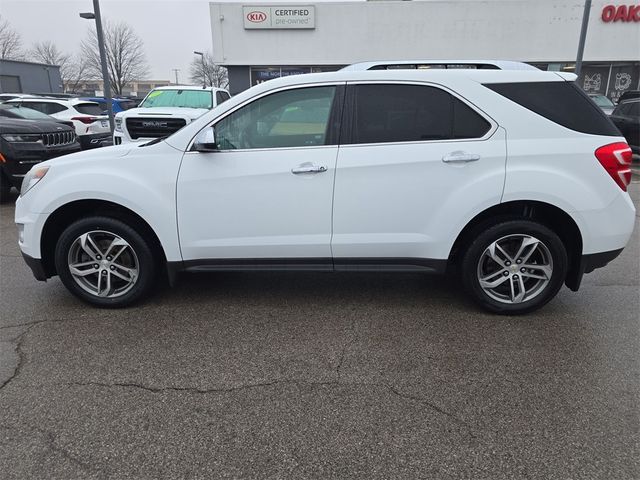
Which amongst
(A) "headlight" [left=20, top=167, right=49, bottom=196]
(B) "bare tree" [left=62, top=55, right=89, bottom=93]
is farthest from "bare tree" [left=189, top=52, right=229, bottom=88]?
(A) "headlight" [left=20, top=167, right=49, bottom=196]

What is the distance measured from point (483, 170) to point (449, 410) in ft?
5.82

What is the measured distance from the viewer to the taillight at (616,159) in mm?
3473

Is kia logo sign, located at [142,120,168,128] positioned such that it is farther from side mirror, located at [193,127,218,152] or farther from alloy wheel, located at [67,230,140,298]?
side mirror, located at [193,127,218,152]

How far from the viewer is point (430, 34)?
75.4 feet

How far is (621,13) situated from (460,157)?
84.7 feet

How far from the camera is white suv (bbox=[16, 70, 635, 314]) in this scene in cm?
352

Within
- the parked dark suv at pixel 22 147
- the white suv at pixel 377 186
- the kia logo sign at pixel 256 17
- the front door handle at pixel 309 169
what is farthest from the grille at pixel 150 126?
the kia logo sign at pixel 256 17

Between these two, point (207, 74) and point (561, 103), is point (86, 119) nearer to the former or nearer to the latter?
point (561, 103)

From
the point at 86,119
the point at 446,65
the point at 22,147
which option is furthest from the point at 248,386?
the point at 86,119

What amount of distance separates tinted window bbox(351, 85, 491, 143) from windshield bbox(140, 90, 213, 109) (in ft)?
27.4

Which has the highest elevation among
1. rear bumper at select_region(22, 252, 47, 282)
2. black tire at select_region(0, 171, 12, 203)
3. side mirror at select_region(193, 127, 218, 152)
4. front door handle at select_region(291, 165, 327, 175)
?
side mirror at select_region(193, 127, 218, 152)

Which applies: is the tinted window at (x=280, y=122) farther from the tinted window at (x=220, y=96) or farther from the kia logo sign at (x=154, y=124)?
the tinted window at (x=220, y=96)

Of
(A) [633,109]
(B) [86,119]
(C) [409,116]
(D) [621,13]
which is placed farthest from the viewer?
(D) [621,13]

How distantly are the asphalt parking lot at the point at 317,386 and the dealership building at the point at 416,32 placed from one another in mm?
20914
